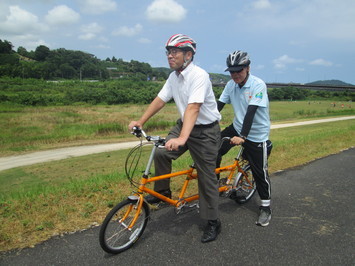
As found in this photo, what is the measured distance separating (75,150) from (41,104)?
46306mm

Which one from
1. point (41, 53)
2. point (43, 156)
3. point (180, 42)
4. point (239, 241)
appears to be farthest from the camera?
point (41, 53)

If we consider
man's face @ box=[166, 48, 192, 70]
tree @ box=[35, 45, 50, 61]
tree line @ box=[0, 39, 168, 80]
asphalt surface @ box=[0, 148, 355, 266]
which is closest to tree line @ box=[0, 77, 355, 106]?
tree line @ box=[0, 39, 168, 80]

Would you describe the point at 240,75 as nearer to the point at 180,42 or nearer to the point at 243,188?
the point at 180,42

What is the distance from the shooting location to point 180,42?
11.2 ft

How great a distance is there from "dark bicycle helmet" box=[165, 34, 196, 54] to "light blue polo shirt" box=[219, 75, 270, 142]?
1.21m

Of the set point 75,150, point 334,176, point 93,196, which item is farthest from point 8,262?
point 75,150

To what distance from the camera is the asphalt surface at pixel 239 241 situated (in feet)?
10.9

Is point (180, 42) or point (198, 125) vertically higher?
point (180, 42)

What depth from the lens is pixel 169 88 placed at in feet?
12.9

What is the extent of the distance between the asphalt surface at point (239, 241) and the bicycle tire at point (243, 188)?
115 mm

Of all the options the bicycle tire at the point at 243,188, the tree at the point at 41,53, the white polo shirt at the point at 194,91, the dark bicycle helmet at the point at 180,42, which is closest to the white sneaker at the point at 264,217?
the bicycle tire at the point at 243,188

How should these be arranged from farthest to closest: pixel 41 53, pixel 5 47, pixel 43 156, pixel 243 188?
pixel 41 53 < pixel 5 47 < pixel 43 156 < pixel 243 188

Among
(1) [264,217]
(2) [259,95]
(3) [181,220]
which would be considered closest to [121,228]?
(3) [181,220]

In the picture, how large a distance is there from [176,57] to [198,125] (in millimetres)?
877
